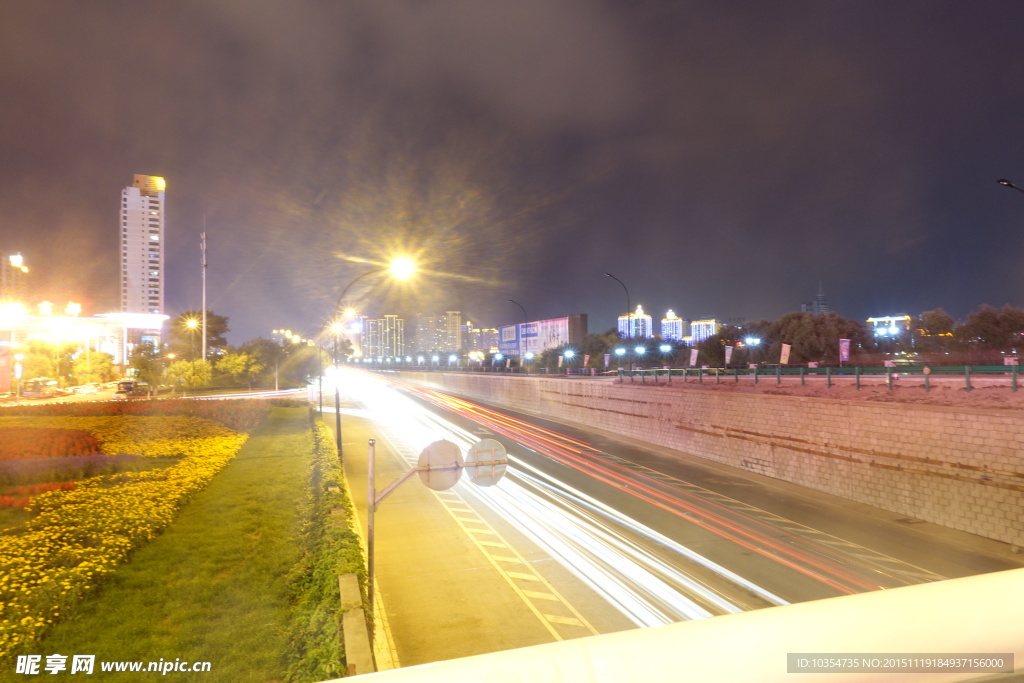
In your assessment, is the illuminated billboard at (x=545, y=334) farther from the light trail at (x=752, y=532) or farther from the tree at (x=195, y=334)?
the light trail at (x=752, y=532)

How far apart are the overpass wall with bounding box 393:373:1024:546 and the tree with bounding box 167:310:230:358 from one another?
176 ft

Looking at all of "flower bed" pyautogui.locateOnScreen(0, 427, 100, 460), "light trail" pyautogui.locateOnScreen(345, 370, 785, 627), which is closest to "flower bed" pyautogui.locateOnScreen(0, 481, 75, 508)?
"flower bed" pyautogui.locateOnScreen(0, 427, 100, 460)

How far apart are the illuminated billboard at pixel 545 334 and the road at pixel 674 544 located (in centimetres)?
10152

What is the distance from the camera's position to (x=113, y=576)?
802cm

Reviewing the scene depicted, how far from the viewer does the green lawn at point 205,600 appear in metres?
6.26

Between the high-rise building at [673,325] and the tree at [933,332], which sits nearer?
the tree at [933,332]

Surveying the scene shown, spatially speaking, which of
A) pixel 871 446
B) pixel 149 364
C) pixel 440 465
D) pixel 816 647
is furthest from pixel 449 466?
pixel 149 364

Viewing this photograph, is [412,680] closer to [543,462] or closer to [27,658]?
[27,658]

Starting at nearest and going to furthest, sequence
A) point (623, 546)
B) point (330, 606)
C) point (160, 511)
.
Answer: point (330, 606) < point (160, 511) < point (623, 546)

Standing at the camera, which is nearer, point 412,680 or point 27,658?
point 412,680

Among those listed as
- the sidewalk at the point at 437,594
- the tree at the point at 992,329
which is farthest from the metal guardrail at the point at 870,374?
the tree at the point at 992,329

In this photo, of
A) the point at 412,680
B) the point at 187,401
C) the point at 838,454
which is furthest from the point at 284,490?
the point at 187,401

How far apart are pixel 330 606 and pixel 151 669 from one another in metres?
2.06

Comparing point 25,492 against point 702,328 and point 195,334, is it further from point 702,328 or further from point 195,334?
point 702,328
